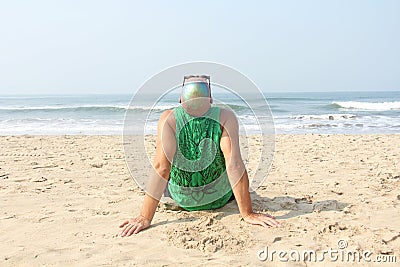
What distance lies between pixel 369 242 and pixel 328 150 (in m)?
4.79

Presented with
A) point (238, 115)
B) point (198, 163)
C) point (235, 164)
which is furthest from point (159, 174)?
point (238, 115)

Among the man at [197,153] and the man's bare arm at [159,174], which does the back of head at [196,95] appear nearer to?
the man at [197,153]

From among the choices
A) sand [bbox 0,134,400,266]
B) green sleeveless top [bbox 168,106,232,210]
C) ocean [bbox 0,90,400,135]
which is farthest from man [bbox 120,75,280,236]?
ocean [bbox 0,90,400,135]

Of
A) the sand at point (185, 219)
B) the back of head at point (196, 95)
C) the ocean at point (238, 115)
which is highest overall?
the back of head at point (196, 95)

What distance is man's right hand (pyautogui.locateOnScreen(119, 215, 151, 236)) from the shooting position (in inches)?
112

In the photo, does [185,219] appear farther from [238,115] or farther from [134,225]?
[238,115]

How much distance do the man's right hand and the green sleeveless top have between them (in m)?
0.40

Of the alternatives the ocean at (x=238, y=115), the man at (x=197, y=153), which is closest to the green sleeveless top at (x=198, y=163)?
the man at (x=197, y=153)

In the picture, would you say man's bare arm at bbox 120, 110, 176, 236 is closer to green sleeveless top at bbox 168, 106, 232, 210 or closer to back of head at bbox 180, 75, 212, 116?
green sleeveless top at bbox 168, 106, 232, 210

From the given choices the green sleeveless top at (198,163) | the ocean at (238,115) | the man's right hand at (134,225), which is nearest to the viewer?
the man's right hand at (134,225)

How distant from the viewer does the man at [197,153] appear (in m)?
2.91

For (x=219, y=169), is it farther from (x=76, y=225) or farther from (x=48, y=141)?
(x=48, y=141)

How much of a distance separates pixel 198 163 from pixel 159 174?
33 cm

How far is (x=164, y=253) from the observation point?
2.54m
